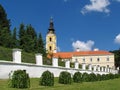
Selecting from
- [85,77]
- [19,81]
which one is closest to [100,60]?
[85,77]

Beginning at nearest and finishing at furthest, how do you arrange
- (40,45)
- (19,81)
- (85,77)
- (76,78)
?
(19,81)
(76,78)
(85,77)
(40,45)

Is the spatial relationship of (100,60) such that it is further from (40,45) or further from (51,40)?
(40,45)

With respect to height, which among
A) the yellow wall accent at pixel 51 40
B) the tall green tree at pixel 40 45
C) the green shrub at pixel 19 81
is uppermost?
the yellow wall accent at pixel 51 40

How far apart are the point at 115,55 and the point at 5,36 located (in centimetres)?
8305

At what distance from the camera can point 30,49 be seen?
5491cm

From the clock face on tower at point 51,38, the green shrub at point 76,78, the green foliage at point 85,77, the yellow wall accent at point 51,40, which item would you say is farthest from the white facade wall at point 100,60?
the green shrub at point 76,78

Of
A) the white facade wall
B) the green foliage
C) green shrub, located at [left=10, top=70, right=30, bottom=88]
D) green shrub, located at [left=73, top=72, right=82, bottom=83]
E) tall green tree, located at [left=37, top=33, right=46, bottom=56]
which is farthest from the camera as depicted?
the white facade wall

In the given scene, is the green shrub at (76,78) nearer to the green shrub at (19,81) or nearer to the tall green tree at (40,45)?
the green shrub at (19,81)

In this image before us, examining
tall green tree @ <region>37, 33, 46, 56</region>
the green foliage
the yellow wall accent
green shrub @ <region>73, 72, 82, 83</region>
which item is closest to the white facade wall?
the yellow wall accent

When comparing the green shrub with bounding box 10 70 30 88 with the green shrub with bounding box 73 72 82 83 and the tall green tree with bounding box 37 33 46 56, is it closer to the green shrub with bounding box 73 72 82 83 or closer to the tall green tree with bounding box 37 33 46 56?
the green shrub with bounding box 73 72 82 83

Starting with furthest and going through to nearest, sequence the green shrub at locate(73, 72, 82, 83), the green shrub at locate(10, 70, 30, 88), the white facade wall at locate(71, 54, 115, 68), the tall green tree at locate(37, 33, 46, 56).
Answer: the white facade wall at locate(71, 54, 115, 68) < the tall green tree at locate(37, 33, 46, 56) < the green shrub at locate(73, 72, 82, 83) < the green shrub at locate(10, 70, 30, 88)

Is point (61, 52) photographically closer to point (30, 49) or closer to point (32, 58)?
point (30, 49)

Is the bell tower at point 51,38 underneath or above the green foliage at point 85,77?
above

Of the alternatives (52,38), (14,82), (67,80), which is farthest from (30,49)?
(52,38)
